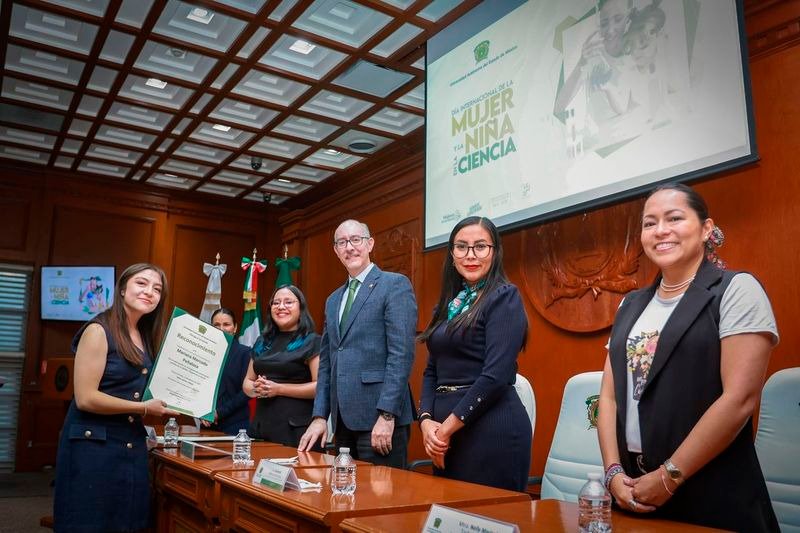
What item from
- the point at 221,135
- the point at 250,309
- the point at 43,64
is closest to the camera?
the point at 43,64

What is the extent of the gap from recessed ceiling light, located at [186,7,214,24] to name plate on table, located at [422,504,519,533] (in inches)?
158

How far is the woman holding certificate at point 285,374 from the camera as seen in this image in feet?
8.84

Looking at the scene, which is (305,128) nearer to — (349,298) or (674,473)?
(349,298)

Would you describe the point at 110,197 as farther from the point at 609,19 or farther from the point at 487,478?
the point at 487,478

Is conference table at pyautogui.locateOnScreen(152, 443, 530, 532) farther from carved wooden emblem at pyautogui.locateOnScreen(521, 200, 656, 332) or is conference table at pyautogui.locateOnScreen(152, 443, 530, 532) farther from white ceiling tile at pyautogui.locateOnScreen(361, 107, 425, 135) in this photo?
white ceiling tile at pyautogui.locateOnScreen(361, 107, 425, 135)

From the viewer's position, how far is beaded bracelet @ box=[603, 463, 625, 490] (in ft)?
4.31

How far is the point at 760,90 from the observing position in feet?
9.36

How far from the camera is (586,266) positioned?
137 inches

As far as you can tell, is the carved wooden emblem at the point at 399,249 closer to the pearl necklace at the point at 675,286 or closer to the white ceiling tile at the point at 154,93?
the white ceiling tile at the point at 154,93

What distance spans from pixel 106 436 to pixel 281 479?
0.88m

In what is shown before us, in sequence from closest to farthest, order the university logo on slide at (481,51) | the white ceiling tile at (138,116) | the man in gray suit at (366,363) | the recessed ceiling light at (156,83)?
the man in gray suit at (366,363)
the university logo on slide at (481,51)
the recessed ceiling light at (156,83)
the white ceiling tile at (138,116)

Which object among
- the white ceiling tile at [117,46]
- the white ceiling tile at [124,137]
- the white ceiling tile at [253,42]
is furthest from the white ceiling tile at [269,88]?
the white ceiling tile at [124,137]

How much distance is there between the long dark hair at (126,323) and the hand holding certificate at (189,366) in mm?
81

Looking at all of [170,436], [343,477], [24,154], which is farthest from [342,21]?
[24,154]
